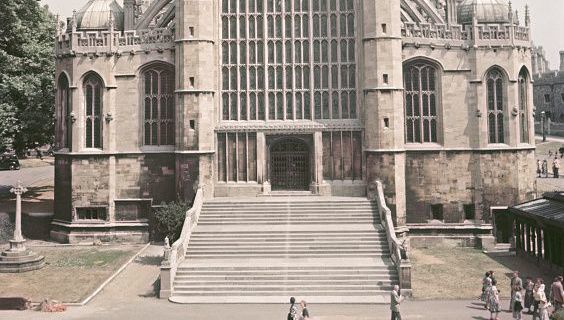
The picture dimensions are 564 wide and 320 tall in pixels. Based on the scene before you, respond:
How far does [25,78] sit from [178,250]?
72.5 feet

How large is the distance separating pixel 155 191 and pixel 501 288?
70.4 feet

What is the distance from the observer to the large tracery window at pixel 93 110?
3450 cm

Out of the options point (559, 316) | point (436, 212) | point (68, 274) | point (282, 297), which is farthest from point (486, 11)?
point (68, 274)

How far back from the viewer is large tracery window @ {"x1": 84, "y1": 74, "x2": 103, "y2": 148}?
3450 cm

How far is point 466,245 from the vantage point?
33.3 m

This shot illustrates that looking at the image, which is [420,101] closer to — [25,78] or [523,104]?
[523,104]

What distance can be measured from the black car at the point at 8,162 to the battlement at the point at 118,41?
31.6 m

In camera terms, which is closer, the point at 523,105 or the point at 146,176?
the point at 146,176

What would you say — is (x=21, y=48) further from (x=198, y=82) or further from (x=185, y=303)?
(x=185, y=303)

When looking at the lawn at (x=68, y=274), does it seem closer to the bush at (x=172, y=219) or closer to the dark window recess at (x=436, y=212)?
the bush at (x=172, y=219)

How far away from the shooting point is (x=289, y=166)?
34188mm

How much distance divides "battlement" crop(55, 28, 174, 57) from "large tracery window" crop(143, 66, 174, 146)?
1.62 metres

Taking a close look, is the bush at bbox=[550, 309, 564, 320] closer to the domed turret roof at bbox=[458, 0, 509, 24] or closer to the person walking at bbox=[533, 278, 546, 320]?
the person walking at bbox=[533, 278, 546, 320]

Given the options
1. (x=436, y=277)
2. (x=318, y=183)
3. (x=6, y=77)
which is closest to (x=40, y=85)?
(x=6, y=77)
